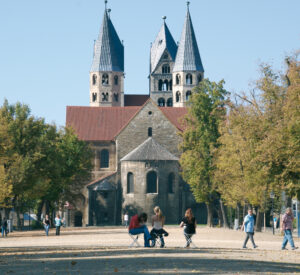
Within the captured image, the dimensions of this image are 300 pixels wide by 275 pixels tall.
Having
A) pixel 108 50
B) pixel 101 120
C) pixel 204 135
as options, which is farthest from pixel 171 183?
pixel 108 50

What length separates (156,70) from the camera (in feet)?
429

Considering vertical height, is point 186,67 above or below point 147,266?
above

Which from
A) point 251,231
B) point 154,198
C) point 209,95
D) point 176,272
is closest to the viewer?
point 176,272

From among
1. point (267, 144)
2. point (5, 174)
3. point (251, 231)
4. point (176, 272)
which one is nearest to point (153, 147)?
point (5, 174)

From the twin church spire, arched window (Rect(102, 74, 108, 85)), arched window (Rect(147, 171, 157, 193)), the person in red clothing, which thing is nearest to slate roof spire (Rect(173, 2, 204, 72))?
the twin church spire

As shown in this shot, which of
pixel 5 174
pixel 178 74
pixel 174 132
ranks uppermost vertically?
pixel 178 74

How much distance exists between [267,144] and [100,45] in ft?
305

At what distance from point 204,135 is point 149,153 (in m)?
15.1

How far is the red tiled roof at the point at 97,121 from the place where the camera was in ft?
303

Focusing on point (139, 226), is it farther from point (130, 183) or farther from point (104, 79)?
point (104, 79)

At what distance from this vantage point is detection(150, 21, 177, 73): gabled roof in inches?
5143

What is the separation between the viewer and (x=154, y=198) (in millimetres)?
78500

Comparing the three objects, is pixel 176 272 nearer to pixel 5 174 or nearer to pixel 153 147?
pixel 5 174

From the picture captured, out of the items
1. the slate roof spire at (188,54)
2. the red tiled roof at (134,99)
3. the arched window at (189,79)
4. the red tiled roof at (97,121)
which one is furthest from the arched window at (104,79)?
the red tiled roof at (97,121)
